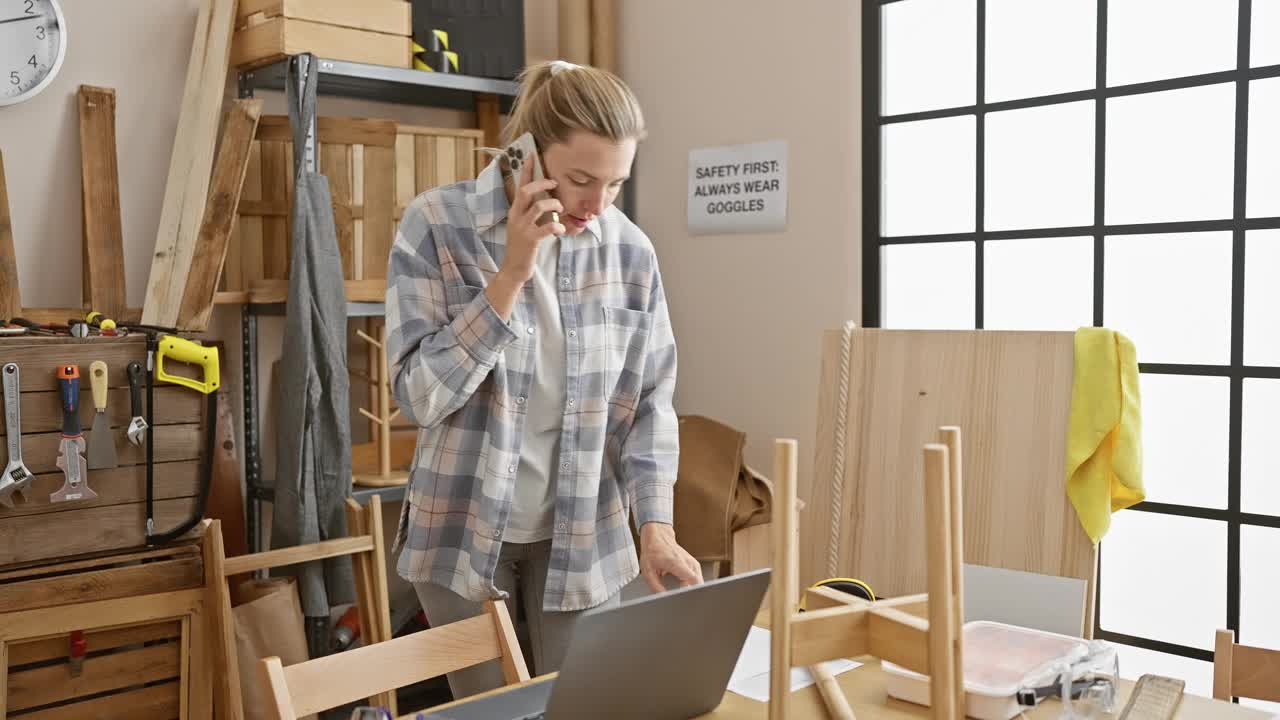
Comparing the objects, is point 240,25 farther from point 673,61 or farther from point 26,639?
point 26,639

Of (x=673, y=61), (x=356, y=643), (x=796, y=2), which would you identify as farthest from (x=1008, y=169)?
(x=356, y=643)

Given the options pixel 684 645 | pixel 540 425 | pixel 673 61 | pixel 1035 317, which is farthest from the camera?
pixel 673 61

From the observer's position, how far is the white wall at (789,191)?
118 inches

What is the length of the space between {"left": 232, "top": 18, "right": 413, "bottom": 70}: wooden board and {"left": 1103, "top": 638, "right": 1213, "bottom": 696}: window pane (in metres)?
2.35

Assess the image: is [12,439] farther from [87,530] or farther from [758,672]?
[758,672]

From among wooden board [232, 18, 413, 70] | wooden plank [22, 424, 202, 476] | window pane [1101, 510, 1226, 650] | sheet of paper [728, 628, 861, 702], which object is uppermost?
wooden board [232, 18, 413, 70]

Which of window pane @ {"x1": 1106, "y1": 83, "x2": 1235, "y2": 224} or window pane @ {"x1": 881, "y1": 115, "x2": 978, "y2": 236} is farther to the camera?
window pane @ {"x1": 881, "y1": 115, "x2": 978, "y2": 236}

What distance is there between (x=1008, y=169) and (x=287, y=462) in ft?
6.37

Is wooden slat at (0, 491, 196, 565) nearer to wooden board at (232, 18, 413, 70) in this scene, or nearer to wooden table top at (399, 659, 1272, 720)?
wooden board at (232, 18, 413, 70)

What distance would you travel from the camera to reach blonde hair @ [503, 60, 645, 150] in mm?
1572

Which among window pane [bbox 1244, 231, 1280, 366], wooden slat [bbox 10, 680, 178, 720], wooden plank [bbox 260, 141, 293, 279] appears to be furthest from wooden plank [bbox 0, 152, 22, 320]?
window pane [bbox 1244, 231, 1280, 366]

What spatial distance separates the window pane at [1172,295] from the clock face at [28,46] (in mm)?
2592

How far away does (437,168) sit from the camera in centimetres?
318

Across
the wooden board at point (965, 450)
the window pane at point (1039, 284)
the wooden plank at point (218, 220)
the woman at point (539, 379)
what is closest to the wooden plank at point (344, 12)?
the wooden plank at point (218, 220)
